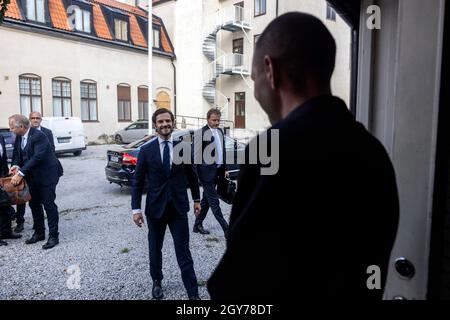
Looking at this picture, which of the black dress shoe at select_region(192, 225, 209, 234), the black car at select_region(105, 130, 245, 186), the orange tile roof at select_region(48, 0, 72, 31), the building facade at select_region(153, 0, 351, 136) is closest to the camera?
the black dress shoe at select_region(192, 225, 209, 234)

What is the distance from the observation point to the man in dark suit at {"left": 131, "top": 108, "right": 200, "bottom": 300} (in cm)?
368

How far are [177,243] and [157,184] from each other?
626 mm

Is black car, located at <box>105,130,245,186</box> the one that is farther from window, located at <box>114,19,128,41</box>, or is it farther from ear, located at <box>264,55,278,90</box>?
window, located at <box>114,19,128,41</box>

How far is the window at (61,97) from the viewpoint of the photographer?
2067 cm

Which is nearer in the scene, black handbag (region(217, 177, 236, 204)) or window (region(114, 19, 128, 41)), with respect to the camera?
black handbag (region(217, 177, 236, 204))

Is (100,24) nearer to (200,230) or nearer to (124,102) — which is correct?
(124,102)

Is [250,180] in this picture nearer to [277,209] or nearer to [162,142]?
[277,209]

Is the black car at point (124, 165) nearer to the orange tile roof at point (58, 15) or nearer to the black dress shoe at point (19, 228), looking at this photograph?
the black dress shoe at point (19, 228)

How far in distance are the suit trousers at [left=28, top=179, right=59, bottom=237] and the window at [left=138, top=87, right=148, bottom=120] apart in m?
19.9

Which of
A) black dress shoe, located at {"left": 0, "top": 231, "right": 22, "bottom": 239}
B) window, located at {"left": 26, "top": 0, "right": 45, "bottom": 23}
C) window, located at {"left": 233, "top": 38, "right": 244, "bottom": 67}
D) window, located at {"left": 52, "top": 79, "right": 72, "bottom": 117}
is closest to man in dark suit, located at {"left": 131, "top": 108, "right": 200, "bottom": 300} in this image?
black dress shoe, located at {"left": 0, "top": 231, "right": 22, "bottom": 239}

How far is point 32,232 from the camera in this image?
244 inches

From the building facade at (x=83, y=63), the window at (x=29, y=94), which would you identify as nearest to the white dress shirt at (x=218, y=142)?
the building facade at (x=83, y=63)

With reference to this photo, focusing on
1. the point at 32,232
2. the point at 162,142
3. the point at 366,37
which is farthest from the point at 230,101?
the point at 366,37

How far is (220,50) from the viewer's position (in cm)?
2559
